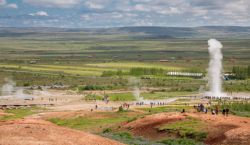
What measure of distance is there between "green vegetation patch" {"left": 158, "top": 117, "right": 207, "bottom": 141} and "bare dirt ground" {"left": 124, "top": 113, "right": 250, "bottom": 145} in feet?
2.32

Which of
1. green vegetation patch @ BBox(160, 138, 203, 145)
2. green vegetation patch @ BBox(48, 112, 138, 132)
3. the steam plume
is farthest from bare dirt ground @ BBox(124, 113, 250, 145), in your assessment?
the steam plume

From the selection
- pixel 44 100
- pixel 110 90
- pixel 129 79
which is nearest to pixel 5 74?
pixel 129 79

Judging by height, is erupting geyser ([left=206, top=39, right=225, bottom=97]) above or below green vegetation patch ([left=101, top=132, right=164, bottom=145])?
above

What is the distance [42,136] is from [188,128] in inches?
687

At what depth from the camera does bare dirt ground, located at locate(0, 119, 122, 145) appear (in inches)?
1464

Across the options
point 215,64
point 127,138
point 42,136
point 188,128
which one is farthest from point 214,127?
point 215,64

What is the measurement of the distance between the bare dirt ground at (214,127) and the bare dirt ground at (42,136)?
10.5 m

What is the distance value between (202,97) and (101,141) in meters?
65.4

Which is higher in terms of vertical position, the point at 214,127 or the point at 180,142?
the point at 214,127

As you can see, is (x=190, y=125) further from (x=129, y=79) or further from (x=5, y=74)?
(x=5, y=74)

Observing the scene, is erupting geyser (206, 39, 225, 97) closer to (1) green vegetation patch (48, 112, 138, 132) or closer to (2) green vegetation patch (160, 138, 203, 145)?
(1) green vegetation patch (48, 112, 138, 132)

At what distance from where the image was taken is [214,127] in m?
49.5

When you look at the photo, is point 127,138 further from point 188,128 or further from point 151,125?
point 188,128

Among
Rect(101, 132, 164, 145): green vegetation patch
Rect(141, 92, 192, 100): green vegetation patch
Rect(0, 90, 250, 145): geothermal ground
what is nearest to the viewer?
Rect(0, 90, 250, 145): geothermal ground
